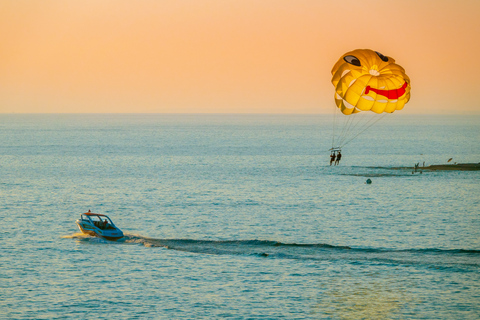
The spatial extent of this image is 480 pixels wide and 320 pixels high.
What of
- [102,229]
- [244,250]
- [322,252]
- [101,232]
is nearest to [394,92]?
[322,252]

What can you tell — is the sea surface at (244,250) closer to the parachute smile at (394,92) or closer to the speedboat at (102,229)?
the speedboat at (102,229)

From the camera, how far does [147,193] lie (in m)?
89.8

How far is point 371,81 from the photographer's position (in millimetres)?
63281

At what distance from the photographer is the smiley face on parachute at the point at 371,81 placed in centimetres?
6278

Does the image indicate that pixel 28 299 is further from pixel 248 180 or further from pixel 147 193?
pixel 248 180

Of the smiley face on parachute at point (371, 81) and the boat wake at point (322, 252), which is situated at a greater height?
the smiley face on parachute at point (371, 81)

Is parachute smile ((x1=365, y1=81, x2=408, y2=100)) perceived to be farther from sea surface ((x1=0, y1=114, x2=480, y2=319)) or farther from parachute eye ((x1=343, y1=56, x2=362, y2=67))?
sea surface ((x1=0, y1=114, x2=480, y2=319))

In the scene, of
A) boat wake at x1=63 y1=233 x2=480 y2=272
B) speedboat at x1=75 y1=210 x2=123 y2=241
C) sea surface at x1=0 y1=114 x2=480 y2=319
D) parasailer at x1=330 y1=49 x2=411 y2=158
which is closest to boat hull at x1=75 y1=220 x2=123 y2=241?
speedboat at x1=75 y1=210 x2=123 y2=241

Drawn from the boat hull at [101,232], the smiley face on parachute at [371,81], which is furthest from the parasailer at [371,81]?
the boat hull at [101,232]

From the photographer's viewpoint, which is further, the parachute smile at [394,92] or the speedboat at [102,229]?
the parachute smile at [394,92]

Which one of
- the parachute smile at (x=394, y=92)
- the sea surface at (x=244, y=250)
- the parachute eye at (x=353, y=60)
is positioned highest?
the parachute eye at (x=353, y=60)

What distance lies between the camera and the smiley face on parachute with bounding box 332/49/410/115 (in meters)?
62.8

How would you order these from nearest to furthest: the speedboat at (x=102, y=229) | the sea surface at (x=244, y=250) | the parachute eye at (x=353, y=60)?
the sea surface at (x=244, y=250) → the speedboat at (x=102, y=229) → the parachute eye at (x=353, y=60)

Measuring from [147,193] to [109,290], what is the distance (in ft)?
151
